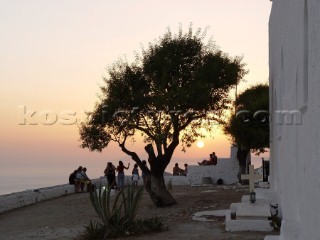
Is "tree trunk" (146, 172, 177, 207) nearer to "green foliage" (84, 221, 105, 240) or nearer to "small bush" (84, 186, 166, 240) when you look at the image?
"small bush" (84, 186, 166, 240)

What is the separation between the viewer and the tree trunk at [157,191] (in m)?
19.7

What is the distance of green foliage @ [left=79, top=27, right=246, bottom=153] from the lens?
19531 millimetres

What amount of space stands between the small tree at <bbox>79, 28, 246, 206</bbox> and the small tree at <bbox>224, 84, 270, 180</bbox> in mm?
8830

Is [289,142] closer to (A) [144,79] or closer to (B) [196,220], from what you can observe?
(B) [196,220]

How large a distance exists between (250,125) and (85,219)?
1503cm

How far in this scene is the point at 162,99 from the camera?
759 inches

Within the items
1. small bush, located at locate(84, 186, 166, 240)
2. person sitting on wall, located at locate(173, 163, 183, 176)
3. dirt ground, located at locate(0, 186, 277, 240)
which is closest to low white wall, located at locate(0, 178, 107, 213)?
dirt ground, located at locate(0, 186, 277, 240)

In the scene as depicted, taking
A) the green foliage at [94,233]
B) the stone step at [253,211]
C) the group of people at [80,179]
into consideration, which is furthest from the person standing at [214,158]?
the green foliage at [94,233]

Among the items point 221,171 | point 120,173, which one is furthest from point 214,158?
point 120,173

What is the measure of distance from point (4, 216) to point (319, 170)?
1597cm

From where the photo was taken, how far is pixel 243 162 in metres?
30.8

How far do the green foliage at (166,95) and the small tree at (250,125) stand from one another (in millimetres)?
8711

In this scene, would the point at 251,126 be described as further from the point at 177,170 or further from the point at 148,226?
the point at 148,226

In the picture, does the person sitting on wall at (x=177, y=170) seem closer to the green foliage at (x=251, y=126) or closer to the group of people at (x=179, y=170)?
the group of people at (x=179, y=170)
